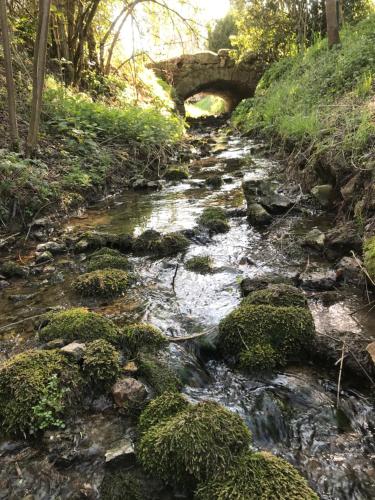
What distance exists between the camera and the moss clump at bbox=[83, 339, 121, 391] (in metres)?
2.85

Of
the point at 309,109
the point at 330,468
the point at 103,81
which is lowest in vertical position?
the point at 330,468

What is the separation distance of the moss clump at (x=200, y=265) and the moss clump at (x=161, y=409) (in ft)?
7.72

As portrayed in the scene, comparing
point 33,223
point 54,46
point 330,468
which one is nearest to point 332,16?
point 54,46

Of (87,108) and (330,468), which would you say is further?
(87,108)

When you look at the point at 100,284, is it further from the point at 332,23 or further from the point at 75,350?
the point at 332,23

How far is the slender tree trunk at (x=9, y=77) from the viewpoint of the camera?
659cm

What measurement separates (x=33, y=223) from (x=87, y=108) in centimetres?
544

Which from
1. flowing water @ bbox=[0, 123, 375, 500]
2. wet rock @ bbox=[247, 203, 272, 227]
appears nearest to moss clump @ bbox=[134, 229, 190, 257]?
flowing water @ bbox=[0, 123, 375, 500]

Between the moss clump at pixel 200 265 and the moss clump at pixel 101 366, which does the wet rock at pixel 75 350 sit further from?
the moss clump at pixel 200 265

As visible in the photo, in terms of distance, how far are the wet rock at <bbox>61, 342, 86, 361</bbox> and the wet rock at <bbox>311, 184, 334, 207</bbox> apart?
4.79m

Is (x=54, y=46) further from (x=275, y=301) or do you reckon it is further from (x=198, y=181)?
(x=275, y=301)

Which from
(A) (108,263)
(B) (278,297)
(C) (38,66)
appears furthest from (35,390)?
(C) (38,66)

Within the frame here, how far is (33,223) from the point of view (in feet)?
20.8

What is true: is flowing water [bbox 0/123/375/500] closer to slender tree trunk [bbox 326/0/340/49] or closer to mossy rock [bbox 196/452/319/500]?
mossy rock [bbox 196/452/319/500]
